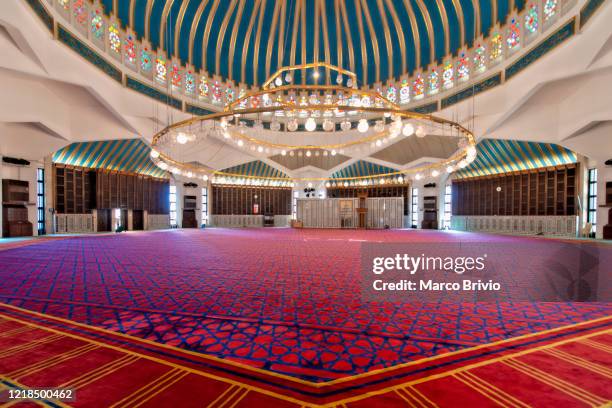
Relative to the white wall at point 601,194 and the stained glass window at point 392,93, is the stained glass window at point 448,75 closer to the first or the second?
the stained glass window at point 392,93

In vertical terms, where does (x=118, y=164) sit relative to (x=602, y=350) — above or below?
above

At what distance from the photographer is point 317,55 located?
15461mm

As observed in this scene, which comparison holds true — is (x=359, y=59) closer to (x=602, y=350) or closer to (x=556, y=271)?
(x=556, y=271)

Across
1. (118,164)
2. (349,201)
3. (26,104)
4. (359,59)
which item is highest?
(359,59)

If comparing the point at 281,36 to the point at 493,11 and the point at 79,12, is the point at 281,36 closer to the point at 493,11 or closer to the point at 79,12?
the point at 79,12

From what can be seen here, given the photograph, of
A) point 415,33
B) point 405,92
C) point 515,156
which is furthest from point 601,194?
point 415,33

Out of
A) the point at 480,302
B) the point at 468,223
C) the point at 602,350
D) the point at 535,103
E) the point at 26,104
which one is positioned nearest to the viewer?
the point at 602,350

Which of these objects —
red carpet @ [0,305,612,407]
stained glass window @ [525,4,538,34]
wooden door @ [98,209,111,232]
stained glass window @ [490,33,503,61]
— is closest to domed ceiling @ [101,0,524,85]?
stained glass window @ [490,33,503,61]

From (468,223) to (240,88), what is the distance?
13.5m

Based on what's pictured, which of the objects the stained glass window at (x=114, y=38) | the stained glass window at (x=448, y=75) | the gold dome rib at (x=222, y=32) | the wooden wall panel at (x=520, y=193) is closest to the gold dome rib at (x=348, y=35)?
the stained glass window at (x=448, y=75)

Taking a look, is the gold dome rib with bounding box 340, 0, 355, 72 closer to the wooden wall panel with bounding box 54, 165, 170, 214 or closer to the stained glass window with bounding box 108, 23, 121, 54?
the stained glass window with bounding box 108, 23, 121, 54

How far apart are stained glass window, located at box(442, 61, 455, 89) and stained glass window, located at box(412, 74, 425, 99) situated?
3.49ft

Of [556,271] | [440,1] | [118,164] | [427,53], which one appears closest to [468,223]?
[427,53]

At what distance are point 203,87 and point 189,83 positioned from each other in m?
0.81
